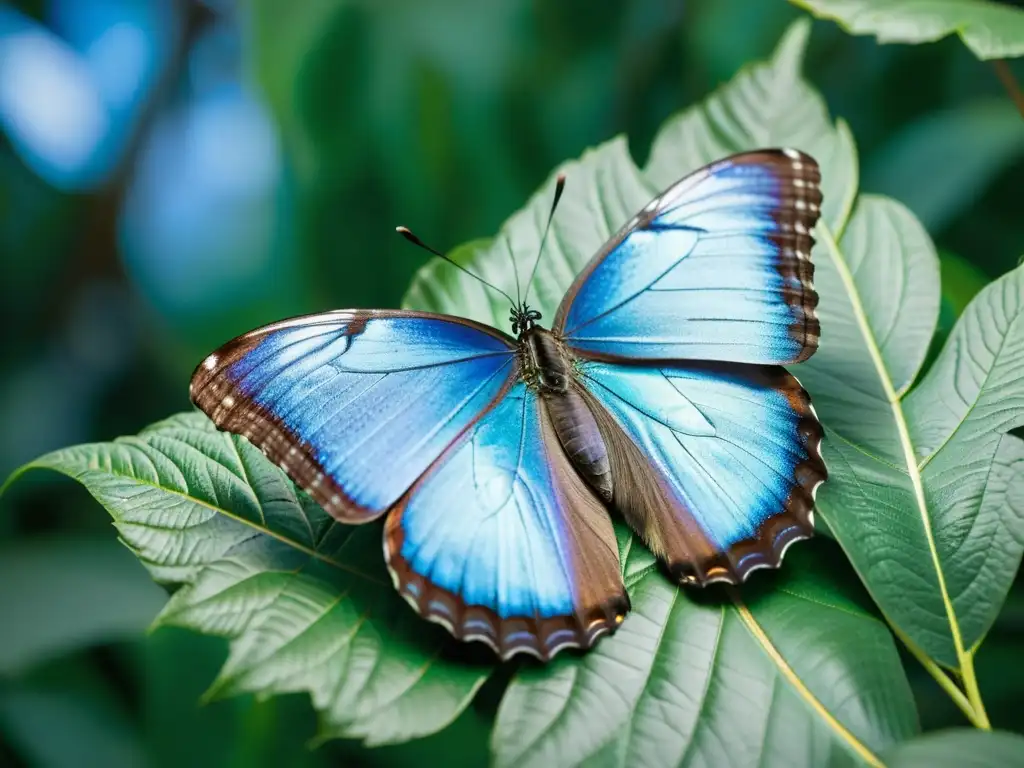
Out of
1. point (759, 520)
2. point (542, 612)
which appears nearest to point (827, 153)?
point (759, 520)

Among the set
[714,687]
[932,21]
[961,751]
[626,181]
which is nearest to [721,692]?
[714,687]

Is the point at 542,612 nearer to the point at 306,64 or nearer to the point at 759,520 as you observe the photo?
the point at 759,520

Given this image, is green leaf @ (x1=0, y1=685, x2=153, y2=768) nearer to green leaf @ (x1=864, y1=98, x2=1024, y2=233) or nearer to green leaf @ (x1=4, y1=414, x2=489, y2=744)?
green leaf @ (x1=4, y1=414, x2=489, y2=744)

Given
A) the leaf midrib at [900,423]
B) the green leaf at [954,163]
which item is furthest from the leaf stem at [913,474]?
the green leaf at [954,163]

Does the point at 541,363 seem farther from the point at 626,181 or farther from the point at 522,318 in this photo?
the point at 626,181

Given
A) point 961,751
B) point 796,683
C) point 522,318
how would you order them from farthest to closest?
point 522,318 → point 796,683 → point 961,751

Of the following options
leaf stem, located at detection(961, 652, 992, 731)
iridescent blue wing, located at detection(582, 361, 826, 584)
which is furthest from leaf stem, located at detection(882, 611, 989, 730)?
iridescent blue wing, located at detection(582, 361, 826, 584)
